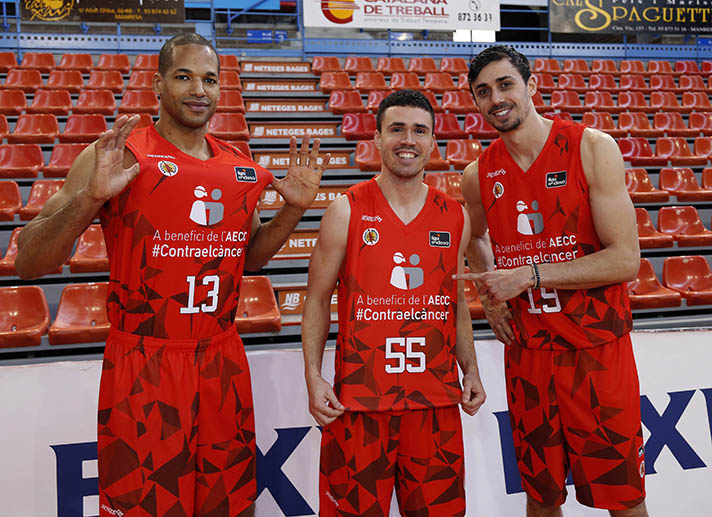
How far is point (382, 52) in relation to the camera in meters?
10.6

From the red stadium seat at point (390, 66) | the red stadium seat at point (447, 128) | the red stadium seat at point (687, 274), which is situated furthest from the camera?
the red stadium seat at point (390, 66)

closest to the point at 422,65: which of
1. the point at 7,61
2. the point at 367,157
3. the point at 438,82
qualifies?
the point at 438,82

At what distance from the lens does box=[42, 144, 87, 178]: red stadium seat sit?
17.3 ft

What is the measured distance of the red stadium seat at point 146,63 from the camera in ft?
27.3

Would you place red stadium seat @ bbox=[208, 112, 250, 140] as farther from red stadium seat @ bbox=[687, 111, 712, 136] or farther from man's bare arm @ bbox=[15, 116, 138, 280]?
red stadium seat @ bbox=[687, 111, 712, 136]

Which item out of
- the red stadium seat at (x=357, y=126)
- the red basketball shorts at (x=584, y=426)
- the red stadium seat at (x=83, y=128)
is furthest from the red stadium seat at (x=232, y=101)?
the red basketball shorts at (x=584, y=426)

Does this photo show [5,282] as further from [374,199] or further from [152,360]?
[374,199]

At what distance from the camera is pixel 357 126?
688 cm

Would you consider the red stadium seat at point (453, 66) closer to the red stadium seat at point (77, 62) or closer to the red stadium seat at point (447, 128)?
the red stadium seat at point (447, 128)

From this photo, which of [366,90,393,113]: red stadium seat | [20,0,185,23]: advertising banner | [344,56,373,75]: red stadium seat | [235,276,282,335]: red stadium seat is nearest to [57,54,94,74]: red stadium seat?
[20,0,185,23]: advertising banner

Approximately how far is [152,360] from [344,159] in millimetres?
4796

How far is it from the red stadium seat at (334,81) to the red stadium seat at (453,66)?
191 centimetres

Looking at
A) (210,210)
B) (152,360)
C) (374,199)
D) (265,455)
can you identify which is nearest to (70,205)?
(210,210)

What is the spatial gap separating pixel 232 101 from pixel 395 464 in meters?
6.31
